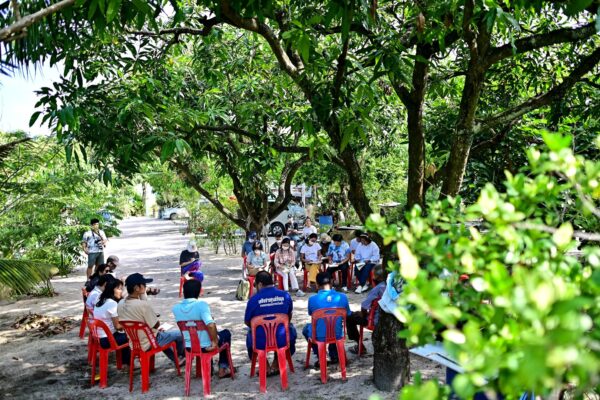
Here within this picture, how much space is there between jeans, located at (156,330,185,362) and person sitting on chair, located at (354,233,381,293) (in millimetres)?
4921

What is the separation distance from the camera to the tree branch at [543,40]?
15.1ft

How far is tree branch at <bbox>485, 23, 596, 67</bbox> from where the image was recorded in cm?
460

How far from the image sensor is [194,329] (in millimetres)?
5609

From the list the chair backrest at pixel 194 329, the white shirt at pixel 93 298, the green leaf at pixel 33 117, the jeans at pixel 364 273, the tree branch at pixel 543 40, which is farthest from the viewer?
the jeans at pixel 364 273

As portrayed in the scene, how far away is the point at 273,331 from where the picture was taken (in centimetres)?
567

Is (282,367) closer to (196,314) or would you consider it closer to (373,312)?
(196,314)

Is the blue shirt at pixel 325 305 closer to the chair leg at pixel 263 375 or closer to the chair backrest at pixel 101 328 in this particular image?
the chair leg at pixel 263 375

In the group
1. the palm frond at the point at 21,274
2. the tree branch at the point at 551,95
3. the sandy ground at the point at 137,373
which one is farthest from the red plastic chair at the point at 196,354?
the tree branch at the point at 551,95

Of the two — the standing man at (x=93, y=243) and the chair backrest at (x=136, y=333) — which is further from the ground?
the standing man at (x=93, y=243)

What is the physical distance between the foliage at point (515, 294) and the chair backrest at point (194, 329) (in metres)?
3.93

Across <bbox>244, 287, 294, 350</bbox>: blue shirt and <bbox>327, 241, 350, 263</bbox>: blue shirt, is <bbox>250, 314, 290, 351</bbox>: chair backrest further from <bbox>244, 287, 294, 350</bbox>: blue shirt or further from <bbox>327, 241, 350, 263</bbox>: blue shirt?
<bbox>327, 241, 350, 263</bbox>: blue shirt

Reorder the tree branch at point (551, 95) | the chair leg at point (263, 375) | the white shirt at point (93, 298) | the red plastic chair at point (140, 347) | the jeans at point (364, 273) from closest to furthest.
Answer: the tree branch at point (551, 95) < the chair leg at point (263, 375) < the red plastic chair at point (140, 347) < the white shirt at point (93, 298) < the jeans at point (364, 273)

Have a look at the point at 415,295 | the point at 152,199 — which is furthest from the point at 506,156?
the point at 152,199

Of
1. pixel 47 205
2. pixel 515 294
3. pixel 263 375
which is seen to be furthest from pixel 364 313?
pixel 47 205
